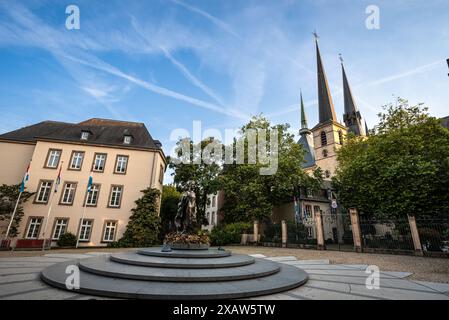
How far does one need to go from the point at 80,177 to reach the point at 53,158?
335 cm

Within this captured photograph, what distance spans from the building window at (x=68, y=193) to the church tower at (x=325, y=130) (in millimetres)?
41734

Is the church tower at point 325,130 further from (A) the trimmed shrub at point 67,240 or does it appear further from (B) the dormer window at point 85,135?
(A) the trimmed shrub at point 67,240

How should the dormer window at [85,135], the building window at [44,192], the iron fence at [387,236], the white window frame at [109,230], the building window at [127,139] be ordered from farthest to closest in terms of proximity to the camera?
the building window at [127,139], the dormer window at [85,135], the white window frame at [109,230], the building window at [44,192], the iron fence at [387,236]

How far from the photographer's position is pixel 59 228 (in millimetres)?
18859

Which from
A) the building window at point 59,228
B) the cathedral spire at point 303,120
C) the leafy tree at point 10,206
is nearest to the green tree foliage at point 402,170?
the building window at point 59,228

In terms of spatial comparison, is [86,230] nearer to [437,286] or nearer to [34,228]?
[34,228]

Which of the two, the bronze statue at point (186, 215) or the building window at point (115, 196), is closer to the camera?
the bronze statue at point (186, 215)

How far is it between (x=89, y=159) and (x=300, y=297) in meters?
22.5

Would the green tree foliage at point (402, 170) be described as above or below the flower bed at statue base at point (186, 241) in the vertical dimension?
above

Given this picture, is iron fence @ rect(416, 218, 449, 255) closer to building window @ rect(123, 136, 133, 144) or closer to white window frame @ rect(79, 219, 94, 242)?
white window frame @ rect(79, 219, 94, 242)

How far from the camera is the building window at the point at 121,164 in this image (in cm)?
2153

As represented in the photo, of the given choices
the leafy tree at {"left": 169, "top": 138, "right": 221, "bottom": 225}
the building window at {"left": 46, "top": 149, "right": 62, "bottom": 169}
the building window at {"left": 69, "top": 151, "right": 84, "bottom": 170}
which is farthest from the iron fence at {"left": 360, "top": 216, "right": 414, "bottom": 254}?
the building window at {"left": 46, "top": 149, "right": 62, "bottom": 169}

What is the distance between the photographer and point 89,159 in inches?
835

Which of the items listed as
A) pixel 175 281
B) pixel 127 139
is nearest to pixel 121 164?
pixel 127 139
